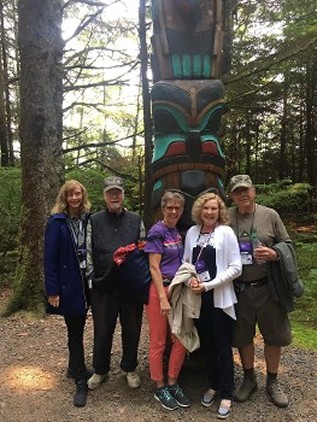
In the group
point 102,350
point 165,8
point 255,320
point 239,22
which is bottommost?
point 102,350

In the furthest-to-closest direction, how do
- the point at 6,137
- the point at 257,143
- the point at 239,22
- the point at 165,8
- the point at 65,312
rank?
the point at 257,143 < the point at 6,137 < the point at 239,22 < the point at 165,8 < the point at 65,312

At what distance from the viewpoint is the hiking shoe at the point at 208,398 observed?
3.50 m

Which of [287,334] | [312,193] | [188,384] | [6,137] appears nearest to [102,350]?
[188,384]

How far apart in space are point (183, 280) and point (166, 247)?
0.35 m

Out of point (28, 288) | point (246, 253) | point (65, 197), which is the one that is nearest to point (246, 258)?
point (246, 253)

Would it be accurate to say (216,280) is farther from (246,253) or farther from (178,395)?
(178,395)

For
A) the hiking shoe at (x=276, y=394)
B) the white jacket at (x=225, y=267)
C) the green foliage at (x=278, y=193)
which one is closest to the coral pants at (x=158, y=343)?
the white jacket at (x=225, y=267)

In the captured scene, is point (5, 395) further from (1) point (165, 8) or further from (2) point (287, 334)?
(1) point (165, 8)

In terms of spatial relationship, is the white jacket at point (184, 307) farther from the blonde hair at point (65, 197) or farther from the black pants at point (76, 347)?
the blonde hair at point (65, 197)

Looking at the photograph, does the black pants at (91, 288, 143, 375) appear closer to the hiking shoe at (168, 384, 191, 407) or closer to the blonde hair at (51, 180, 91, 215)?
the hiking shoe at (168, 384, 191, 407)

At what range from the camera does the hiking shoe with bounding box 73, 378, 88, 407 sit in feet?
Result: 11.8

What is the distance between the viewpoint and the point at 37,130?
19.2ft

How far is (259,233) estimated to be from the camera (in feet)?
11.2

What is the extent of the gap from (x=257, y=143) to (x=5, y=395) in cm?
1707
